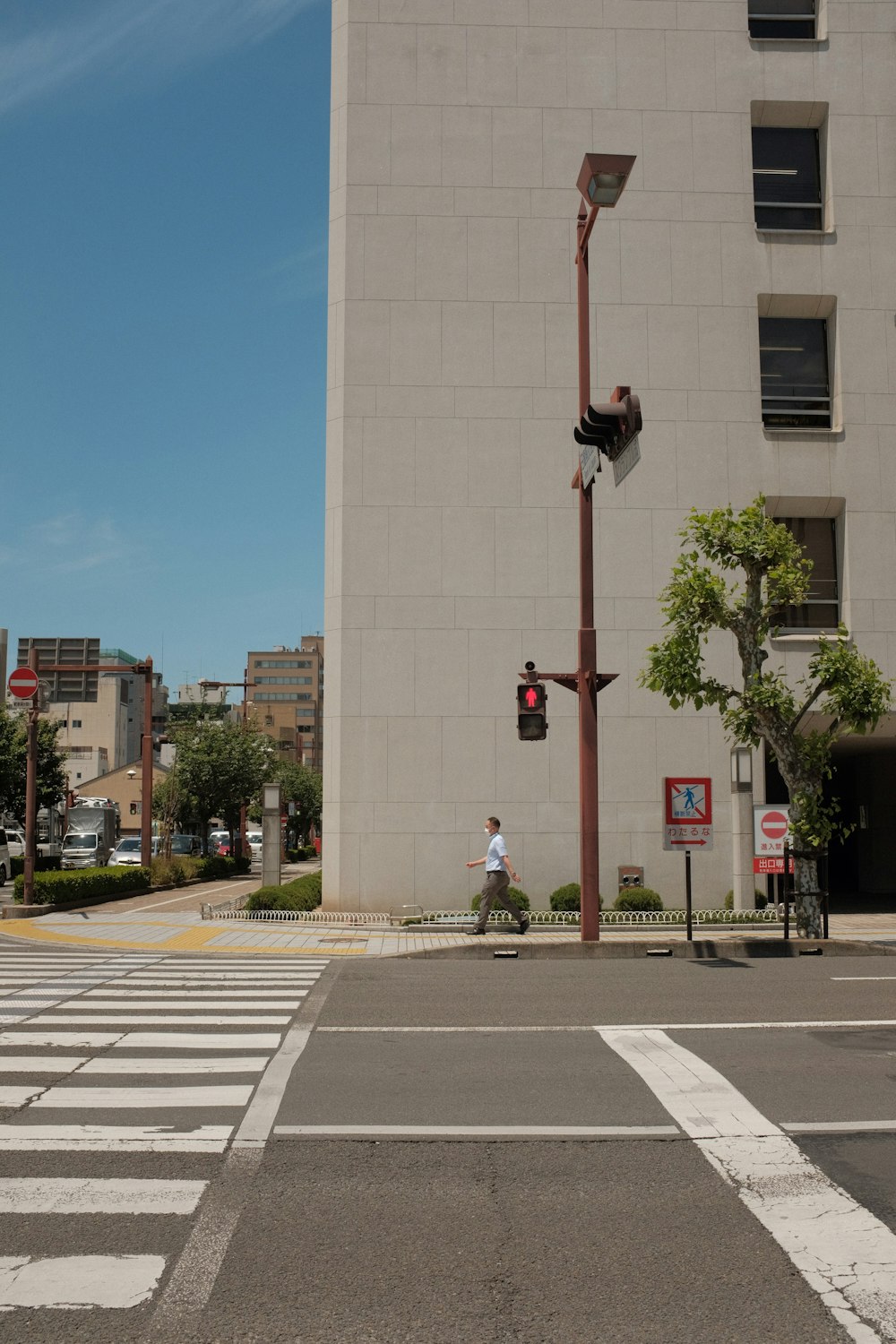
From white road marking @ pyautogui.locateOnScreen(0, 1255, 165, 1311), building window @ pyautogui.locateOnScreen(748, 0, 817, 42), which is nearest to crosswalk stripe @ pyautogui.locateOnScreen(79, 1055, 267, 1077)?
white road marking @ pyautogui.locateOnScreen(0, 1255, 165, 1311)

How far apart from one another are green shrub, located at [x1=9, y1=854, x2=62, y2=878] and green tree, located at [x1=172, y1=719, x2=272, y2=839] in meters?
6.36

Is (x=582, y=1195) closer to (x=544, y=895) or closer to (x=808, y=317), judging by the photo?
(x=544, y=895)

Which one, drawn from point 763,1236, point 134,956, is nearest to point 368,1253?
point 763,1236

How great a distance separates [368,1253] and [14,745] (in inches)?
1776

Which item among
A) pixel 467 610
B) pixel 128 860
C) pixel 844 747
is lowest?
pixel 128 860

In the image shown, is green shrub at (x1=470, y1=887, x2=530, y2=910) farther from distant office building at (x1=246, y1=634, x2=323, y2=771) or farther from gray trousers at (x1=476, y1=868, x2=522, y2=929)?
distant office building at (x1=246, y1=634, x2=323, y2=771)

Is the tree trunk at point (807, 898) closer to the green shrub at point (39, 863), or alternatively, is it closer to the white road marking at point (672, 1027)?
the white road marking at point (672, 1027)

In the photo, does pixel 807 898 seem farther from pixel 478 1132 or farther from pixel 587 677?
pixel 478 1132

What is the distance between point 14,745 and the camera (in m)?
46.7

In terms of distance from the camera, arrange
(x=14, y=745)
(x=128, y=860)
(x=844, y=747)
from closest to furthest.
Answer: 1. (x=844, y=747)
2. (x=14, y=745)
3. (x=128, y=860)

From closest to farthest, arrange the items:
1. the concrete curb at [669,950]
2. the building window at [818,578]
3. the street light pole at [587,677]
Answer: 1. the concrete curb at [669,950]
2. the street light pole at [587,677]
3. the building window at [818,578]

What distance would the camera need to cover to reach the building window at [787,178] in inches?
1111

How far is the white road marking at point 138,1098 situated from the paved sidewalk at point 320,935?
346 inches

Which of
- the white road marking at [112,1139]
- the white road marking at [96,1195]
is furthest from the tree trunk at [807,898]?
the white road marking at [96,1195]
